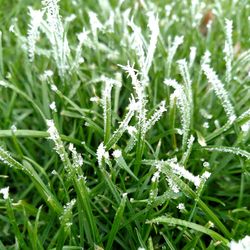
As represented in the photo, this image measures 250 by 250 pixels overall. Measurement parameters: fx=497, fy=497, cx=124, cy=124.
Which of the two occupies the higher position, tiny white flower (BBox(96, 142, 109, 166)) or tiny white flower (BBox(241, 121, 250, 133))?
tiny white flower (BBox(96, 142, 109, 166))

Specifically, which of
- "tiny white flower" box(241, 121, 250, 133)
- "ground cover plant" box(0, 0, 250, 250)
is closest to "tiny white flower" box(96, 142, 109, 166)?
"ground cover plant" box(0, 0, 250, 250)

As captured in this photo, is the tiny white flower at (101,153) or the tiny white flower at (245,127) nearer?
the tiny white flower at (101,153)

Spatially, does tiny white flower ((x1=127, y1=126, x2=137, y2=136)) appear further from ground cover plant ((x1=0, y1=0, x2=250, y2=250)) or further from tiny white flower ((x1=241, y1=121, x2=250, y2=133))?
tiny white flower ((x1=241, y1=121, x2=250, y2=133))

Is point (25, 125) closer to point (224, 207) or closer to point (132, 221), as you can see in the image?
point (132, 221)

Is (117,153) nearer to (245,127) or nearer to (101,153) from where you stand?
(101,153)

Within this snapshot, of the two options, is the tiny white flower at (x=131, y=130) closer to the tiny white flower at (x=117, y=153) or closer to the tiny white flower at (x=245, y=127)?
the tiny white flower at (x=117, y=153)

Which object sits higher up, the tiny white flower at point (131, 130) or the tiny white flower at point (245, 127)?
the tiny white flower at point (131, 130)

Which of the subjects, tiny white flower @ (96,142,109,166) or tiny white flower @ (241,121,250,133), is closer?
tiny white flower @ (96,142,109,166)

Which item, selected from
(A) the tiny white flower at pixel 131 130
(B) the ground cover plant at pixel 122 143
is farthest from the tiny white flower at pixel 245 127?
(A) the tiny white flower at pixel 131 130

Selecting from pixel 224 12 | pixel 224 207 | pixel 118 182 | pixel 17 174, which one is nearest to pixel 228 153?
pixel 224 207
